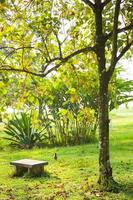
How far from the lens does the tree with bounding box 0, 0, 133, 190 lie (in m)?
8.83

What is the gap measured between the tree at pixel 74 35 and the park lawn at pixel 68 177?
1.79 ft

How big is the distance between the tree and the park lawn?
547 mm

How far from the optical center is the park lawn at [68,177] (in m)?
8.51

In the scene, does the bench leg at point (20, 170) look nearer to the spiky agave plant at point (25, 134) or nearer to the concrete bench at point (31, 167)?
the concrete bench at point (31, 167)

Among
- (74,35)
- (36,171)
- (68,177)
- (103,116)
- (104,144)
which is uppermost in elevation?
(74,35)

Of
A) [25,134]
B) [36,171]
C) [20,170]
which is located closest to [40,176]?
[36,171]

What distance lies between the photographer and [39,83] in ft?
34.0

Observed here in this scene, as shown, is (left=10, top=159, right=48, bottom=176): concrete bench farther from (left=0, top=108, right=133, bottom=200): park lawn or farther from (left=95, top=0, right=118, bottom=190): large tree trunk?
(left=95, top=0, right=118, bottom=190): large tree trunk

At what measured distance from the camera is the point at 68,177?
10.3 meters

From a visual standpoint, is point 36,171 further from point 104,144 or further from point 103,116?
point 103,116

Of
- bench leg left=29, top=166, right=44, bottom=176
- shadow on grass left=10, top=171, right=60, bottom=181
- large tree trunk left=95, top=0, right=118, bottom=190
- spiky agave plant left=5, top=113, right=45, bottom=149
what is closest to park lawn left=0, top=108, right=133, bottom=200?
shadow on grass left=10, top=171, right=60, bottom=181

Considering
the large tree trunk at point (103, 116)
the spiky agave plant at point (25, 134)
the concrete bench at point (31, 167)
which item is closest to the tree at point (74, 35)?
the large tree trunk at point (103, 116)

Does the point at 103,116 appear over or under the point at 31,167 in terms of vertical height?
over

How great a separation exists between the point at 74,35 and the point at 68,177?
132 inches
